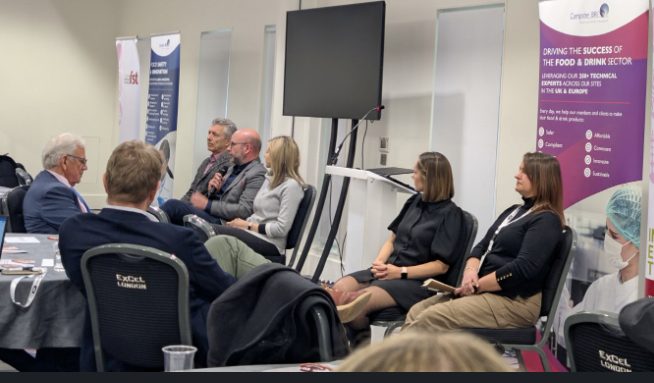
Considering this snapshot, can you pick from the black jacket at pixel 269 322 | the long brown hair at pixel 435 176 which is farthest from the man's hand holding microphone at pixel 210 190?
the black jacket at pixel 269 322

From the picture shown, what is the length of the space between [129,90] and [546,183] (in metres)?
6.49

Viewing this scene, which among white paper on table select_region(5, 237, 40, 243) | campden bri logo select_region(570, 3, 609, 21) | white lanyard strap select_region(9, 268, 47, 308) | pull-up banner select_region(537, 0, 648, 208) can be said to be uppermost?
campden bri logo select_region(570, 3, 609, 21)

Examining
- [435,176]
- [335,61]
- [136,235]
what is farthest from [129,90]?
[136,235]

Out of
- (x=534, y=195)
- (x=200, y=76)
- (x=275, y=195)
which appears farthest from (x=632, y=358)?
(x=200, y=76)

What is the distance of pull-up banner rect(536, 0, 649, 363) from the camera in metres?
4.48

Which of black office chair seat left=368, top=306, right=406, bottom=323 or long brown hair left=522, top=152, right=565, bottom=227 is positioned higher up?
long brown hair left=522, top=152, right=565, bottom=227

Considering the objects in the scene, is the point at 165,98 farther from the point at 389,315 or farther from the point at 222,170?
the point at 389,315

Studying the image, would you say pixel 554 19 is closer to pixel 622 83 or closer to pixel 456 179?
pixel 622 83

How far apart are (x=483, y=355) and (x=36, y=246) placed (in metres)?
3.56

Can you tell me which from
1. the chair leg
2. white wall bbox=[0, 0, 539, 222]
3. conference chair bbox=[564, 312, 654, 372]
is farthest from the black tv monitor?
conference chair bbox=[564, 312, 654, 372]

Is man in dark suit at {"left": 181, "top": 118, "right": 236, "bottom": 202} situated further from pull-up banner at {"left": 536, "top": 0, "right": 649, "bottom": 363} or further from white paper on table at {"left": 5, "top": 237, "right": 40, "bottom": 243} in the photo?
pull-up banner at {"left": 536, "top": 0, "right": 649, "bottom": 363}

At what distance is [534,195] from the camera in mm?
4367

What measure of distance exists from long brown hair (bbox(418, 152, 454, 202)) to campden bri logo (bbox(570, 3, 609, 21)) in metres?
1.04

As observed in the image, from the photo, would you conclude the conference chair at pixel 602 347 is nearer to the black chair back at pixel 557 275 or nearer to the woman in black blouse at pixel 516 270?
the woman in black blouse at pixel 516 270
